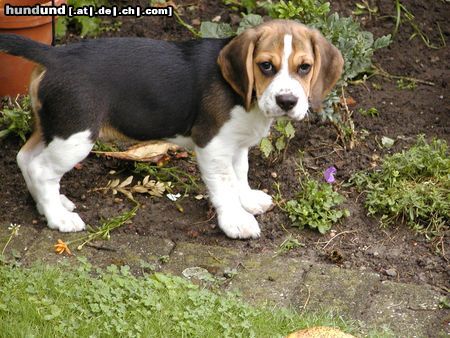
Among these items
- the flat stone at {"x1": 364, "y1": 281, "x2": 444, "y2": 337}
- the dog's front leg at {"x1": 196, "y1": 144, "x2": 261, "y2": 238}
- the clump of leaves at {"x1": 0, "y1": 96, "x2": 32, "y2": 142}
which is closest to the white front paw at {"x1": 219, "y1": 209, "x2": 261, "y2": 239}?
the dog's front leg at {"x1": 196, "y1": 144, "x2": 261, "y2": 238}

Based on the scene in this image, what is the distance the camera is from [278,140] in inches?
265

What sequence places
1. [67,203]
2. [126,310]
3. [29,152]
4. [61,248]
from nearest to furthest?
[126,310] < [61,248] < [29,152] < [67,203]

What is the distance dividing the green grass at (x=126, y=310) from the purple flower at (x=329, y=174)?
153 centimetres

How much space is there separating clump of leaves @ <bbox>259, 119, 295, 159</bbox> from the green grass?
155 cm

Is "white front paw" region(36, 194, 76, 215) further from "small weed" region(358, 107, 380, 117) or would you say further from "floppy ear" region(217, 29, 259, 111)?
"small weed" region(358, 107, 380, 117)

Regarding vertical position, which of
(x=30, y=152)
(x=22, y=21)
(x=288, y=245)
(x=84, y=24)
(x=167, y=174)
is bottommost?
(x=167, y=174)

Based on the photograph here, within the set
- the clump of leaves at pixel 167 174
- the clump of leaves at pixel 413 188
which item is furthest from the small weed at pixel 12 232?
the clump of leaves at pixel 413 188

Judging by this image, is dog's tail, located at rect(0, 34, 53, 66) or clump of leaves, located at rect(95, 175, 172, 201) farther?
clump of leaves, located at rect(95, 175, 172, 201)

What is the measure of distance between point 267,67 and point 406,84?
101 inches

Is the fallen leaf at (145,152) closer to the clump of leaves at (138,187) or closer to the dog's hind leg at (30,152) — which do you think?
the clump of leaves at (138,187)

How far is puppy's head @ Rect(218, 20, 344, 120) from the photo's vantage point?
17.8ft

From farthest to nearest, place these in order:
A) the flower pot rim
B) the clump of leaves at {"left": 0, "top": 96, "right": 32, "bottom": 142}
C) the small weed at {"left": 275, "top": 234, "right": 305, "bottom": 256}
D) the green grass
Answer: the flower pot rim
the clump of leaves at {"left": 0, "top": 96, "right": 32, "bottom": 142}
the small weed at {"left": 275, "top": 234, "right": 305, "bottom": 256}
the green grass

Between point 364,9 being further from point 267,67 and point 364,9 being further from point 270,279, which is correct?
point 270,279

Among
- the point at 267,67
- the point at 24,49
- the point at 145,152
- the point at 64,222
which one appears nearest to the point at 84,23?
the point at 145,152
